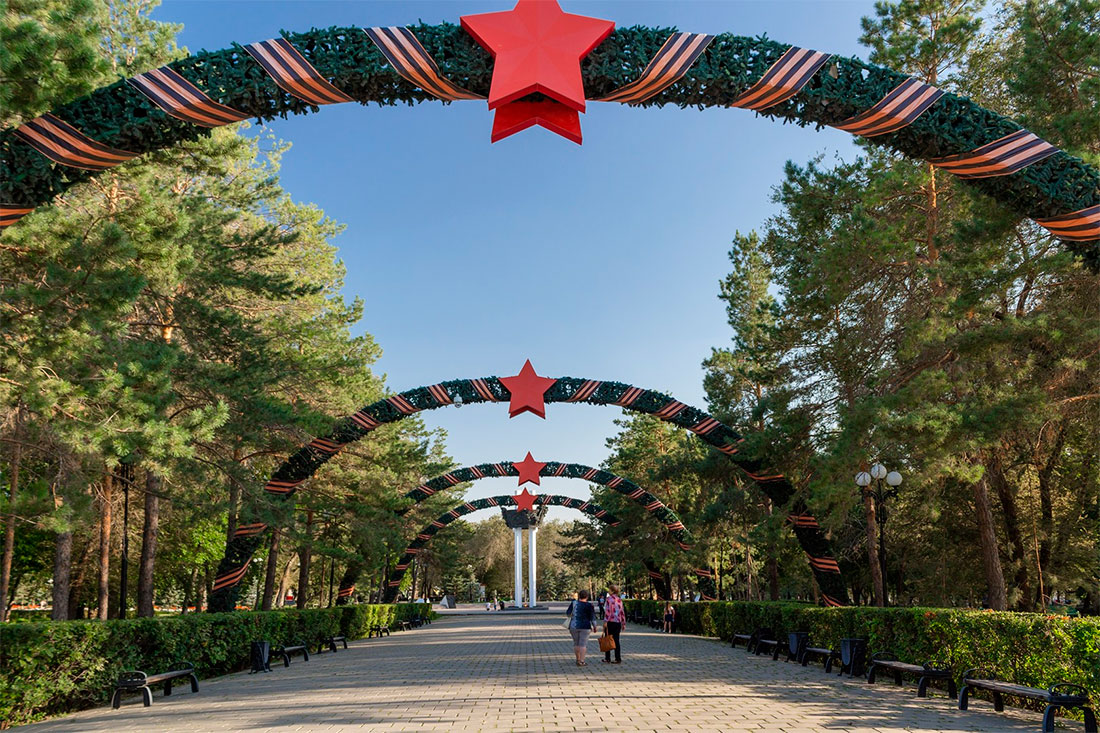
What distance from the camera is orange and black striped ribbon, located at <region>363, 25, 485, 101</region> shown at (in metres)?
8.12

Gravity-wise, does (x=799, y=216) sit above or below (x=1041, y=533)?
above

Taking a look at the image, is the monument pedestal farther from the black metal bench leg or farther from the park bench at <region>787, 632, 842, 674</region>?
the black metal bench leg

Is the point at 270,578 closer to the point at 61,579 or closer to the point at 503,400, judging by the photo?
the point at 61,579

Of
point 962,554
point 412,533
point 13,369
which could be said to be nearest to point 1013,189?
point 13,369

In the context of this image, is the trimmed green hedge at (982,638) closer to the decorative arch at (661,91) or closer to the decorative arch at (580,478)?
the decorative arch at (661,91)

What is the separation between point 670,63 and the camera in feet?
27.1

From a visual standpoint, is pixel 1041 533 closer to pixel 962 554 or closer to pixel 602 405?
pixel 962 554

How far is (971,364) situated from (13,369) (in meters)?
15.9

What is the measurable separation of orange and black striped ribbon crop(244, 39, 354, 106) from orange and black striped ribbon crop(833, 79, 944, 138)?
5939 millimetres

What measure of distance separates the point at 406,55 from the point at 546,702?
782 centimetres

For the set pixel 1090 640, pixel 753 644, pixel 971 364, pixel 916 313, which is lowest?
pixel 753 644

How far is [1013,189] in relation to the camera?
8.46 m

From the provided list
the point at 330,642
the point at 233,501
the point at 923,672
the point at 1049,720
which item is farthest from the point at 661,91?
the point at 330,642

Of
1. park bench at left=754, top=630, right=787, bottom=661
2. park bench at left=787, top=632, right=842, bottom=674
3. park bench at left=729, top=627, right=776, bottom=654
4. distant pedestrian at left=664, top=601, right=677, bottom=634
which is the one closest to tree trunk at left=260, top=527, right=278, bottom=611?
park bench at left=729, top=627, right=776, bottom=654
